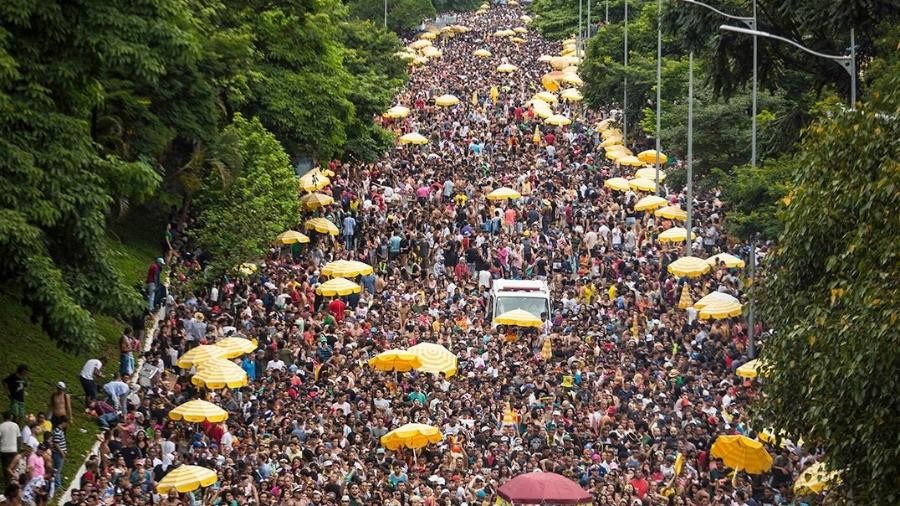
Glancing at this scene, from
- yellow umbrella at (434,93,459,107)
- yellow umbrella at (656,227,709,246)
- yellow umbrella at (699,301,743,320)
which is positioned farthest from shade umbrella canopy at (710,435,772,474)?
yellow umbrella at (434,93,459,107)

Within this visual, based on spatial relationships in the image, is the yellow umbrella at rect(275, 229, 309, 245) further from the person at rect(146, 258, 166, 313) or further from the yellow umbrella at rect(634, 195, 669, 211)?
the yellow umbrella at rect(634, 195, 669, 211)

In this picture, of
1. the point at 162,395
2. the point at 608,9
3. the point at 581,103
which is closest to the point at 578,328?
the point at 162,395

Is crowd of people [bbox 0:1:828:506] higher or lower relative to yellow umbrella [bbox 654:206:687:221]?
lower

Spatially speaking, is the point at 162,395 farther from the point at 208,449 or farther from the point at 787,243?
the point at 787,243

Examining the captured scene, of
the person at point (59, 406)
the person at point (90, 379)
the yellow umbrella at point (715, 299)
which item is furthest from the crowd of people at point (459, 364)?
the person at point (59, 406)

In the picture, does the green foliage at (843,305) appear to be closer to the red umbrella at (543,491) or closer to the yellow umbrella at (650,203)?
the red umbrella at (543,491)

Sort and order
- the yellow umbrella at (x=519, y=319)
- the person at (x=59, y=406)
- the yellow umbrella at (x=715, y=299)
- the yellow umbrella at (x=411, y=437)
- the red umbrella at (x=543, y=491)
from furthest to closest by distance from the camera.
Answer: the yellow umbrella at (x=715, y=299) < the yellow umbrella at (x=519, y=319) < the yellow umbrella at (x=411, y=437) < the person at (x=59, y=406) < the red umbrella at (x=543, y=491)
